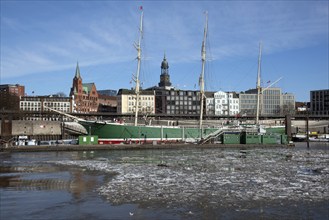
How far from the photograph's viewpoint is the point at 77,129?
10125 centimetres

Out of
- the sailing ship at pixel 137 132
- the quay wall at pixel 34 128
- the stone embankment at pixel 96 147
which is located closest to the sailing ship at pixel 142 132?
the sailing ship at pixel 137 132

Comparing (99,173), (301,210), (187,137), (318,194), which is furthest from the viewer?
(187,137)

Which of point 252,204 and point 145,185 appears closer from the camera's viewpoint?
point 252,204

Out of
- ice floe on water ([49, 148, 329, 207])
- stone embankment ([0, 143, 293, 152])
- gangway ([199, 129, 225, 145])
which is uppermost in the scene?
gangway ([199, 129, 225, 145])

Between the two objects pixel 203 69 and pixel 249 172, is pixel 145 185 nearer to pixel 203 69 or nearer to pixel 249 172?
pixel 249 172

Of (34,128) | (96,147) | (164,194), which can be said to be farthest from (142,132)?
(164,194)

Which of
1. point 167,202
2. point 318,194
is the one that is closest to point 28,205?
point 167,202

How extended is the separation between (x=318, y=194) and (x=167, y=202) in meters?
8.81

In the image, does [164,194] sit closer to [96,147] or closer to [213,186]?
[213,186]

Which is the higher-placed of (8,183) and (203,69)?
(203,69)

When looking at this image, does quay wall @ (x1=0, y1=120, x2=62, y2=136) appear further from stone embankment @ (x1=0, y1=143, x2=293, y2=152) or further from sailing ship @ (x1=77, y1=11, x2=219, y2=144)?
stone embankment @ (x1=0, y1=143, x2=293, y2=152)

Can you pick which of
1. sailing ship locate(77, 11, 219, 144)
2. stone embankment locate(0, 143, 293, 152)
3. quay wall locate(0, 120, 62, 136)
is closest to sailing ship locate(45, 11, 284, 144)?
sailing ship locate(77, 11, 219, 144)

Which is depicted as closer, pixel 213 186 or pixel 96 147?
pixel 213 186

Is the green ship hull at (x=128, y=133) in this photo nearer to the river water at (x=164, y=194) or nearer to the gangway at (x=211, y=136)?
the gangway at (x=211, y=136)
